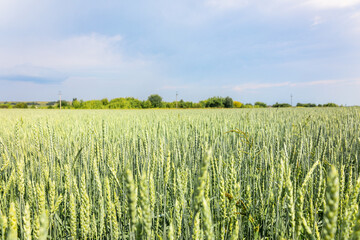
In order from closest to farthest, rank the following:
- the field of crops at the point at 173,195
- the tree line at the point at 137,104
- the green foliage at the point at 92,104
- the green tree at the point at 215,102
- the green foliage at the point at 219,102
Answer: the field of crops at the point at 173,195 < the green foliage at the point at 92,104 < the tree line at the point at 137,104 < the green foliage at the point at 219,102 < the green tree at the point at 215,102

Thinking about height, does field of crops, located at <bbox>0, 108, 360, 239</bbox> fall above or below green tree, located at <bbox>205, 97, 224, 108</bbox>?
below

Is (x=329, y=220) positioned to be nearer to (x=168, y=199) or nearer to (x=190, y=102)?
(x=168, y=199)

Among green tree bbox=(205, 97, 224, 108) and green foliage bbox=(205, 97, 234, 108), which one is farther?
green tree bbox=(205, 97, 224, 108)

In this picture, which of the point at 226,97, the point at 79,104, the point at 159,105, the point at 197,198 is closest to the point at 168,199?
the point at 197,198

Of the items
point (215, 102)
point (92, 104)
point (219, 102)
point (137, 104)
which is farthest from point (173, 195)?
point (215, 102)

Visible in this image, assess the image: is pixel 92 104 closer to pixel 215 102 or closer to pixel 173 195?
pixel 215 102

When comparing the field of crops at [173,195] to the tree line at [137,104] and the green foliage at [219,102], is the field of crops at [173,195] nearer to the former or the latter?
the tree line at [137,104]

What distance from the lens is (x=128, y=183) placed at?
1.12 feet

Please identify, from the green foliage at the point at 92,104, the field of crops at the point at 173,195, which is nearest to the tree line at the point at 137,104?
the green foliage at the point at 92,104

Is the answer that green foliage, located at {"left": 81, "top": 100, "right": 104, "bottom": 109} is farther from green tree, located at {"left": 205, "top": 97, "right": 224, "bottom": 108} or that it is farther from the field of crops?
the field of crops

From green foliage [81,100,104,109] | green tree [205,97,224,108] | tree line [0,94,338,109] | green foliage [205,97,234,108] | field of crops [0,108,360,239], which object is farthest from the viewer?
green tree [205,97,224,108]

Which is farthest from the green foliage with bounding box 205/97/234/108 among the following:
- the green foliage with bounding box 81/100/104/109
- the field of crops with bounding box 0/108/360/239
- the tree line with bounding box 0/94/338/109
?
the field of crops with bounding box 0/108/360/239

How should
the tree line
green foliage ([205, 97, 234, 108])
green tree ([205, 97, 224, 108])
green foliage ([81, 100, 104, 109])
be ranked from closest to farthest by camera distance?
green foliage ([81, 100, 104, 109]), the tree line, green foliage ([205, 97, 234, 108]), green tree ([205, 97, 224, 108])

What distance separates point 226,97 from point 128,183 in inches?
1759
